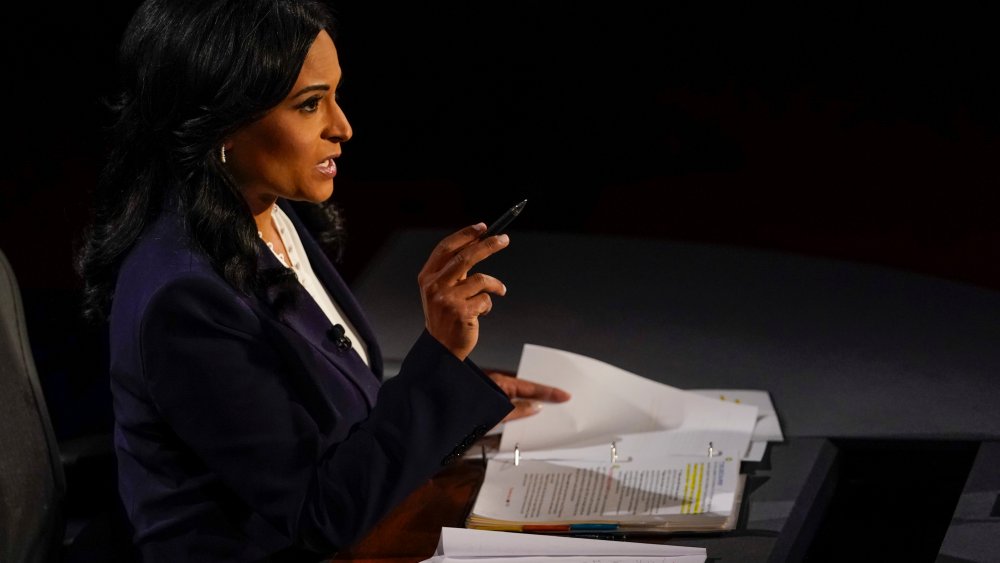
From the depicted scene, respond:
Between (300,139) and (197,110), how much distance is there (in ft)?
0.39

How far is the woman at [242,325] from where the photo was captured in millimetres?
1236

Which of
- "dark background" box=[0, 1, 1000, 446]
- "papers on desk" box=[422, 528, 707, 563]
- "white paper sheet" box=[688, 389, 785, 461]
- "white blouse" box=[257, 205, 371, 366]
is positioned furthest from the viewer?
"dark background" box=[0, 1, 1000, 446]

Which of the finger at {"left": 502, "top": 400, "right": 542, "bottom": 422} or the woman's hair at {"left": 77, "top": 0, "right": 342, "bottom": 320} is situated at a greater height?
the finger at {"left": 502, "top": 400, "right": 542, "bottom": 422}

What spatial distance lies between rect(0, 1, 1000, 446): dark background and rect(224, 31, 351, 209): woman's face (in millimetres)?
1942

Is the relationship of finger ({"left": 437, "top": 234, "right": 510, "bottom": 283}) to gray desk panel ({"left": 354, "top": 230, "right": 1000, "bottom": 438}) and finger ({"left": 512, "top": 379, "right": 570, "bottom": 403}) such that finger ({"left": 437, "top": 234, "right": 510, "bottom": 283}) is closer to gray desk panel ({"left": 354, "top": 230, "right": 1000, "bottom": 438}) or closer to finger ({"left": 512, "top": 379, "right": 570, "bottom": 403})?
finger ({"left": 512, "top": 379, "right": 570, "bottom": 403})

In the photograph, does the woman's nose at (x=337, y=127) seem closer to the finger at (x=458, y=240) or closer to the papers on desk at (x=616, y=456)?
the finger at (x=458, y=240)

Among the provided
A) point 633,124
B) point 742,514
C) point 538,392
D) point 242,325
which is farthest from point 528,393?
point 633,124

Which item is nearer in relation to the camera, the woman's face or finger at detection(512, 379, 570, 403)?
the woman's face

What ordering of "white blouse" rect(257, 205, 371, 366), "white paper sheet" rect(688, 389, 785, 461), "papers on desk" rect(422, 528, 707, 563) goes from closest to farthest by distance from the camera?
1. "papers on desk" rect(422, 528, 707, 563)
2. "white paper sheet" rect(688, 389, 785, 461)
3. "white blouse" rect(257, 205, 371, 366)

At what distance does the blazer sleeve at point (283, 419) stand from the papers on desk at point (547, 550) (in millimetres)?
91

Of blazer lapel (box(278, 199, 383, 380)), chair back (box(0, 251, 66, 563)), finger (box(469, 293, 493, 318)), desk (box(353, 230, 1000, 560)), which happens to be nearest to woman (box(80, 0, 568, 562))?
finger (box(469, 293, 493, 318))

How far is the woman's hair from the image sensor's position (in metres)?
1.25

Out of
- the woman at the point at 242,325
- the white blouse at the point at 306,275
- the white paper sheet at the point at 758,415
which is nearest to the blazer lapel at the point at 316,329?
the woman at the point at 242,325

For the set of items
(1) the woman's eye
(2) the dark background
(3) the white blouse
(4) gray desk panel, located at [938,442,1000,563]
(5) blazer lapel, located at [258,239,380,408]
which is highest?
(2) the dark background
